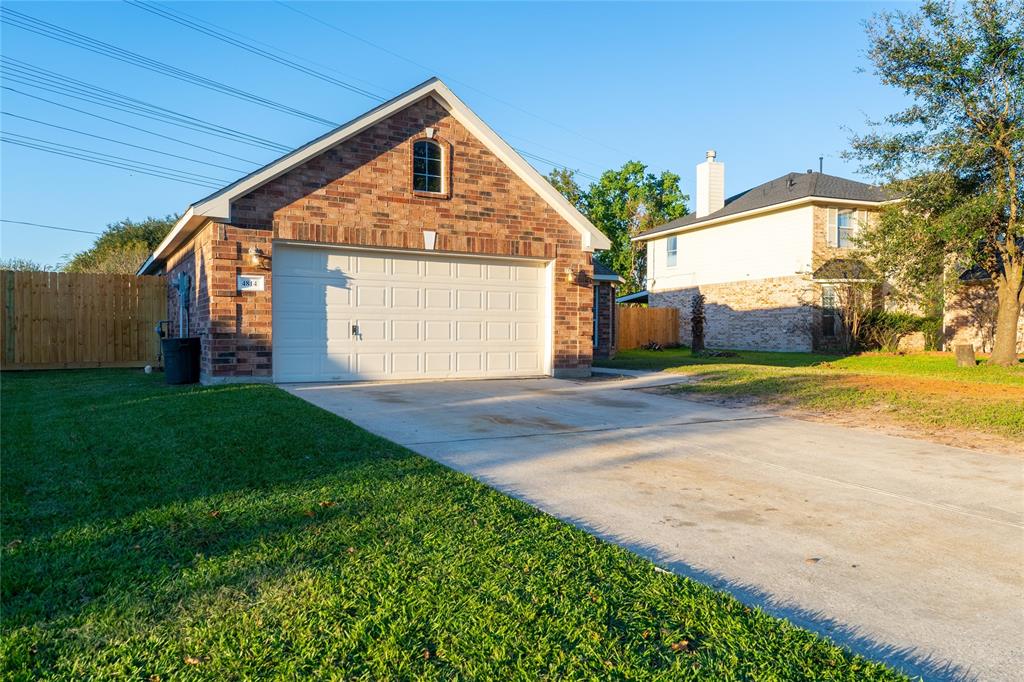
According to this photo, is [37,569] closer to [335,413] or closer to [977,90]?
[335,413]

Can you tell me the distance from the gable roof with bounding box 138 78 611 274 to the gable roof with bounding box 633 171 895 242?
44.7 feet

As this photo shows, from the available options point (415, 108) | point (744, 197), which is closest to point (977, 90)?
point (744, 197)

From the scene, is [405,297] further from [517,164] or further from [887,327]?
[887,327]

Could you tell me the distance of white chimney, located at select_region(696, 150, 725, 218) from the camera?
29.1m

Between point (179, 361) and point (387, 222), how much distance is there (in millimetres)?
4424

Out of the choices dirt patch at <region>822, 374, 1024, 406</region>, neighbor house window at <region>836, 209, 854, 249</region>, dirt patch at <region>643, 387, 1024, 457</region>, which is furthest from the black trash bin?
neighbor house window at <region>836, 209, 854, 249</region>

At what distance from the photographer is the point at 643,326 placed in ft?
93.8

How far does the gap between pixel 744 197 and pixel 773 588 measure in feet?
92.1

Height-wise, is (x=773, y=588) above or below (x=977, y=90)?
below

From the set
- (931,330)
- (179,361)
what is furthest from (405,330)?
(931,330)

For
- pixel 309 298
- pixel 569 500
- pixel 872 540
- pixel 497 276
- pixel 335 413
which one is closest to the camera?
pixel 872 540

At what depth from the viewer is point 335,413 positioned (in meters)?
8.05

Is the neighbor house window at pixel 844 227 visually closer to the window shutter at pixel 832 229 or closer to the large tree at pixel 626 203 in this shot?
the window shutter at pixel 832 229

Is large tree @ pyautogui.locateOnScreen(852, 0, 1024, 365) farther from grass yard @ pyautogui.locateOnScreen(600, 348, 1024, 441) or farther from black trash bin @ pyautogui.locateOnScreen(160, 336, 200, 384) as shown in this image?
black trash bin @ pyautogui.locateOnScreen(160, 336, 200, 384)
